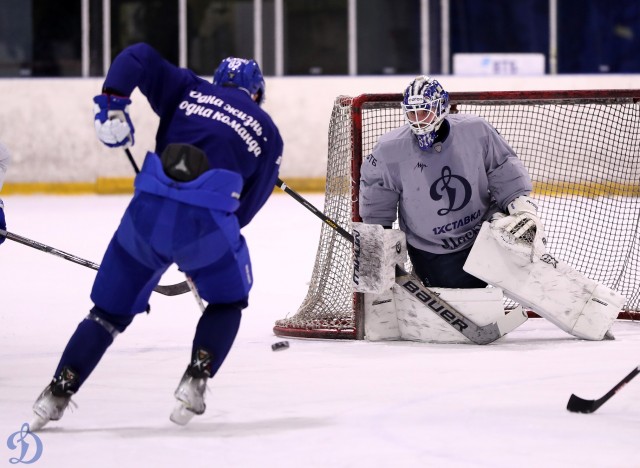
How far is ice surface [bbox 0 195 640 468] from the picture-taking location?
2.84 metres

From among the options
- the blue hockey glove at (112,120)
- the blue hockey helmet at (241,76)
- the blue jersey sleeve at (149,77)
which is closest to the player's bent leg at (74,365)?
the blue hockey glove at (112,120)

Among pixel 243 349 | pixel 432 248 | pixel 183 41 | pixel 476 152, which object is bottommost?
pixel 243 349

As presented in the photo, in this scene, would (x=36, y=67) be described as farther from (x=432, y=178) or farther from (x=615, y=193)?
(x=432, y=178)

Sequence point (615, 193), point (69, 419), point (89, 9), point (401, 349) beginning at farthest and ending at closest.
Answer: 1. point (89, 9)
2. point (615, 193)
3. point (401, 349)
4. point (69, 419)

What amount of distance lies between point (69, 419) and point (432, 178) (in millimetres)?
1695

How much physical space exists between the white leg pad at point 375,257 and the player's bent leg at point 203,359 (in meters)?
1.21

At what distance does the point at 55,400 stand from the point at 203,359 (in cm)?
38

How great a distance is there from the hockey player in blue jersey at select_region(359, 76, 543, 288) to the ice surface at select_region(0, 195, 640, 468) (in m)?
0.42

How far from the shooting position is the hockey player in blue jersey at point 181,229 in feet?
9.99

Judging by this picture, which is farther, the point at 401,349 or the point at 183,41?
the point at 183,41

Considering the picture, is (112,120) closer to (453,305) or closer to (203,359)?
(203,359)

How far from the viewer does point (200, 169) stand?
307cm

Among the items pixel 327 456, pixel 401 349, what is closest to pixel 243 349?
pixel 401 349

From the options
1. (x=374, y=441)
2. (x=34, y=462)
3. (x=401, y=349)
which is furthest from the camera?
(x=401, y=349)
